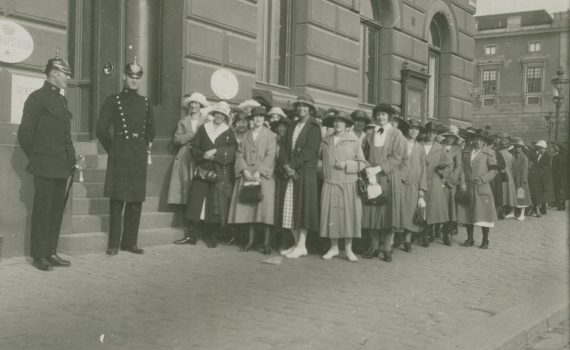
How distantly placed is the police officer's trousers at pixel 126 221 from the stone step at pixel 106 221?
1.36ft

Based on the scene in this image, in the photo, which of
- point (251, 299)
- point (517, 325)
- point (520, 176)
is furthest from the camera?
point (520, 176)

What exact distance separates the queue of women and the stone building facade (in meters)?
0.63

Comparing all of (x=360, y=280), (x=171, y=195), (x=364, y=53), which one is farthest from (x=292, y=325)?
(x=364, y=53)

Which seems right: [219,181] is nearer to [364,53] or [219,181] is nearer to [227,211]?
[227,211]

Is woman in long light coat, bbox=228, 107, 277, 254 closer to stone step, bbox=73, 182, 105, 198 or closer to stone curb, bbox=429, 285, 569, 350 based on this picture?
stone step, bbox=73, 182, 105, 198

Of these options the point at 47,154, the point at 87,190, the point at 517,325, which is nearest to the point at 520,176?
the point at 87,190

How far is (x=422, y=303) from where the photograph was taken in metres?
6.27

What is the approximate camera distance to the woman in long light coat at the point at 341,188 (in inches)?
334

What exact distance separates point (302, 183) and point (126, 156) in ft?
7.33

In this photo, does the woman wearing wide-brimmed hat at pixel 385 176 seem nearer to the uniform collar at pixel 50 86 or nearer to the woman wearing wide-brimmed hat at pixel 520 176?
the uniform collar at pixel 50 86

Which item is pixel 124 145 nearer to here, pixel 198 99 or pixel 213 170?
pixel 213 170

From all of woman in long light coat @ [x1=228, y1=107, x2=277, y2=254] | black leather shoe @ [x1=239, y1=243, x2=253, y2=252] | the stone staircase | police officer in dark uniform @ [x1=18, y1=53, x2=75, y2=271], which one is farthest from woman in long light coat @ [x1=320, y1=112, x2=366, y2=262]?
police officer in dark uniform @ [x1=18, y1=53, x2=75, y2=271]

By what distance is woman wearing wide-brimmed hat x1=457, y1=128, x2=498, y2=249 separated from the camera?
10.3 metres

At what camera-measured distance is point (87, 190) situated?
904 cm
